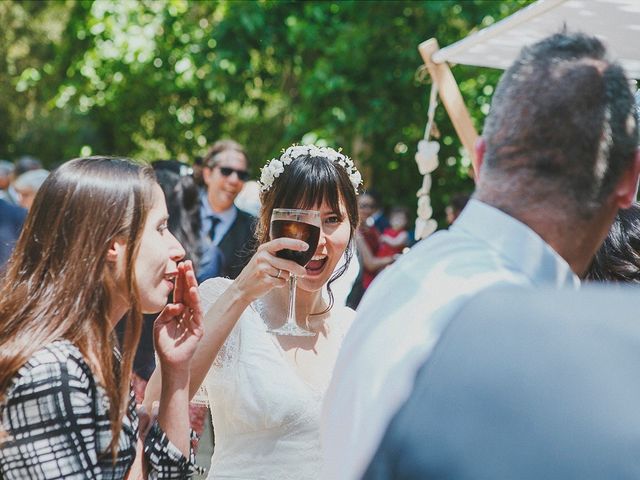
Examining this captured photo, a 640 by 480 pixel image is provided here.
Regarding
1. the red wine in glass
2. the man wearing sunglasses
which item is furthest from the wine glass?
the man wearing sunglasses

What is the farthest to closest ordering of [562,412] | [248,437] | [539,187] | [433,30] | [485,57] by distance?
[433,30], [485,57], [248,437], [539,187], [562,412]

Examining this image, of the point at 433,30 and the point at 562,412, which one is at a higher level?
the point at 562,412

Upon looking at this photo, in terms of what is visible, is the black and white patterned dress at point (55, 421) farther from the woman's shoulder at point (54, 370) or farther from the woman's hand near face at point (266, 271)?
the woman's hand near face at point (266, 271)

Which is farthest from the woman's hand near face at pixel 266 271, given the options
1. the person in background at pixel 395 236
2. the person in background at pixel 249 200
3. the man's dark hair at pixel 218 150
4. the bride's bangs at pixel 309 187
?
the person in background at pixel 395 236

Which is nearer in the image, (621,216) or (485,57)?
(621,216)

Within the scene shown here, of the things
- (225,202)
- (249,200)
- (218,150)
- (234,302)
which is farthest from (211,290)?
(249,200)

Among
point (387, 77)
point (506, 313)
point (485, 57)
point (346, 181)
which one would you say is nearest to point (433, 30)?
point (387, 77)

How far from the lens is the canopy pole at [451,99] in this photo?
14.8 ft

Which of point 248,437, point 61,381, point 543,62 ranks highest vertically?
point 543,62

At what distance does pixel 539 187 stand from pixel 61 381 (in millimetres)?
1052

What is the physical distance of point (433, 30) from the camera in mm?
8914

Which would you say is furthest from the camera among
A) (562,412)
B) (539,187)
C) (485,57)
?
(485,57)

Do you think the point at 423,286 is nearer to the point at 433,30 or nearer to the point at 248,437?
the point at 248,437

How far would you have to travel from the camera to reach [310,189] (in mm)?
3211
